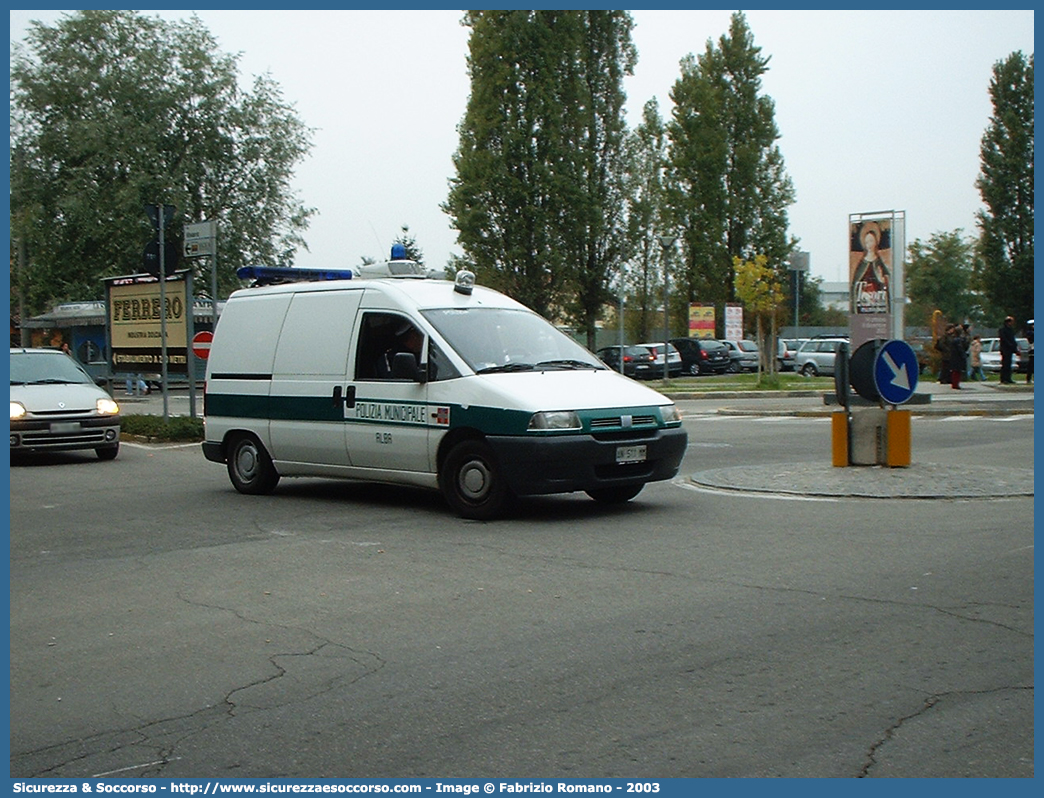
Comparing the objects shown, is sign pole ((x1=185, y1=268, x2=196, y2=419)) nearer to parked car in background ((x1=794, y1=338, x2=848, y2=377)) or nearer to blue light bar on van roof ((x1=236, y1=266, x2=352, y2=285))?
blue light bar on van roof ((x1=236, y1=266, x2=352, y2=285))

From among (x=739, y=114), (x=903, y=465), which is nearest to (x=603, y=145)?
(x=739, y=114)

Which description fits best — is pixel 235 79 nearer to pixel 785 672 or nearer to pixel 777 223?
pixel 777 223

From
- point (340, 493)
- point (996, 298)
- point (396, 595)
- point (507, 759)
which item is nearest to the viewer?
point (507, 759)

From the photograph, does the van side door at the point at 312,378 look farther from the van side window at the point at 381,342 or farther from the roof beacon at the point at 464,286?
the roof beacon at the point at 464,286

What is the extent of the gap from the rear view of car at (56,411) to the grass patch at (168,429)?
8.40 feet

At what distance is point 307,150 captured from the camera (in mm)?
51000

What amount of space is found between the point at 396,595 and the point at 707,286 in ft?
203

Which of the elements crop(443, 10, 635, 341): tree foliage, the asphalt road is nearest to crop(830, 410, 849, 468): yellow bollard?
the asphalt road

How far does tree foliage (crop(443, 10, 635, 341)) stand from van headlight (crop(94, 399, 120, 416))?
38.1 meters

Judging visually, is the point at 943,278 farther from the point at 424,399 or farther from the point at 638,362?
the point at 424,399

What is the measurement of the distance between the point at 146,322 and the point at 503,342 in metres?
13.1

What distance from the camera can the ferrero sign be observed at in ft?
71.7

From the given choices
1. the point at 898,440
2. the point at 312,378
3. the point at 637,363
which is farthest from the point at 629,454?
the point at 637,363

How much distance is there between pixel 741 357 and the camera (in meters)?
55.5
